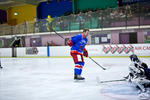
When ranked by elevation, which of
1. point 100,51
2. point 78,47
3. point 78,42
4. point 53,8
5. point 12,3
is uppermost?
point 12,3

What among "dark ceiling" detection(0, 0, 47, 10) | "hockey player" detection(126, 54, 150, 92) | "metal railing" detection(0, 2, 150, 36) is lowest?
"hockey player" detection(126, 54, 150, 92)

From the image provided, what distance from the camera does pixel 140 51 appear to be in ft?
30.8

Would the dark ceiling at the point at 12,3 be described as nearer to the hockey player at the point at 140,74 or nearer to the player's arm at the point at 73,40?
the player's arm at the point at 73,40

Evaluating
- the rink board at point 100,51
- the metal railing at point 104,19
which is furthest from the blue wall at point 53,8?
the rink board at point 100,51

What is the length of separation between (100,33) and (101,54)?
2.00 metres

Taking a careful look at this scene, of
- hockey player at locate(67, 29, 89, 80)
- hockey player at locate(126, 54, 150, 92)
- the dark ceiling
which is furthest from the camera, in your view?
the dark ceiling

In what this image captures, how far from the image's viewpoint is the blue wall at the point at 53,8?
16.4m

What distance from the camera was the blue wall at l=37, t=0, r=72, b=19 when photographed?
16438 mm

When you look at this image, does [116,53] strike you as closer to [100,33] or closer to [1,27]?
[100,33]

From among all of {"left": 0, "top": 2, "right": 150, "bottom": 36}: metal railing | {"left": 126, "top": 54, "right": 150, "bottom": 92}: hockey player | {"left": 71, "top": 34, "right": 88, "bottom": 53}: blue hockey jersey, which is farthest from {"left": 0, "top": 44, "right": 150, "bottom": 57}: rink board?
{"left": 126, "top": 54, "right": 150, "bottom": 92}: hockey player

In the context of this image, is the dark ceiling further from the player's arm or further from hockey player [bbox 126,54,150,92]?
hockey player [bbox 126,54,150,92]

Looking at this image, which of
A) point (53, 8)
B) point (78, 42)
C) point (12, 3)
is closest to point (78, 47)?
point (78, 42)

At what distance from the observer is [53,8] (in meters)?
17.1

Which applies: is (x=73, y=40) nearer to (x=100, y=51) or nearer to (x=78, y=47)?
(x=78, y=47)
